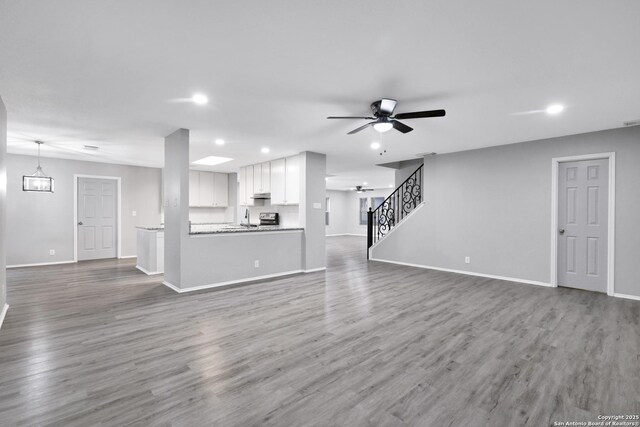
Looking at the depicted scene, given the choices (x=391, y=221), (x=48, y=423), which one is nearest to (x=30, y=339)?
(x=48, y=423)

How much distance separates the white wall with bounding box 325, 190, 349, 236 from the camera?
15.1m

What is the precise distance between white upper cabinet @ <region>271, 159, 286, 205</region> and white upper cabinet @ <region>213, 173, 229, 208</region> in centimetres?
296

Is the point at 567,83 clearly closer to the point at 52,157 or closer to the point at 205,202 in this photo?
the point at 205,202

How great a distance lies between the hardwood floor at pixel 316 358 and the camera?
190 centimetres

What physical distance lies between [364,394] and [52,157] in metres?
8.57

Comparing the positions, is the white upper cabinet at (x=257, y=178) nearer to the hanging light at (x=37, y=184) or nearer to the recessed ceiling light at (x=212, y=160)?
the recessed ceiling light at (x=212, y=160)

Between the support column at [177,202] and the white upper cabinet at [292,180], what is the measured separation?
2.34 meters

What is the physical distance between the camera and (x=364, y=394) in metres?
2.07

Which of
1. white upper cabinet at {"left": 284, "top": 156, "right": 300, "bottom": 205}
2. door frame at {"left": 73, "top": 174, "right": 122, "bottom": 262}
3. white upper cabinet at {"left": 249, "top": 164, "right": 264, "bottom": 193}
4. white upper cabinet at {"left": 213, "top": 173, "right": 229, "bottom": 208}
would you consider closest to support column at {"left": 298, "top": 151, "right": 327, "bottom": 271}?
white upper cabinet at {"left": 284, "top": 156, "right": 300, "bottom": 205}

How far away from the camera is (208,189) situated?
9109 millimetres

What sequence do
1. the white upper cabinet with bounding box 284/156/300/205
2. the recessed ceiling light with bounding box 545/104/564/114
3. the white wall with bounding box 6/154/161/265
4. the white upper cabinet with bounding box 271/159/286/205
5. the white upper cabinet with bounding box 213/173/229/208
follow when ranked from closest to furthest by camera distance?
the recessed ceiling light with bounding box 545/104/564/114 → the white upper cabinet with bounding box 284/156/300/205 → the white wall with bounding box 6/154/161/265 → the white upper cabinet with bounding box 271/159/286/205 → the white upper cabinet with bounding box 213/173/229/208

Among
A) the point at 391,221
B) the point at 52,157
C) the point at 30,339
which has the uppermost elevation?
the point at 52,157

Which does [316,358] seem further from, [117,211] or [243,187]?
[117,211]

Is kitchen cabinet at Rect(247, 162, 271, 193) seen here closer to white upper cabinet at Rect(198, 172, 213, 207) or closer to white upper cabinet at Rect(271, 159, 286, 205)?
white upper cabinet at Rect(271, 159, 286, 205)
